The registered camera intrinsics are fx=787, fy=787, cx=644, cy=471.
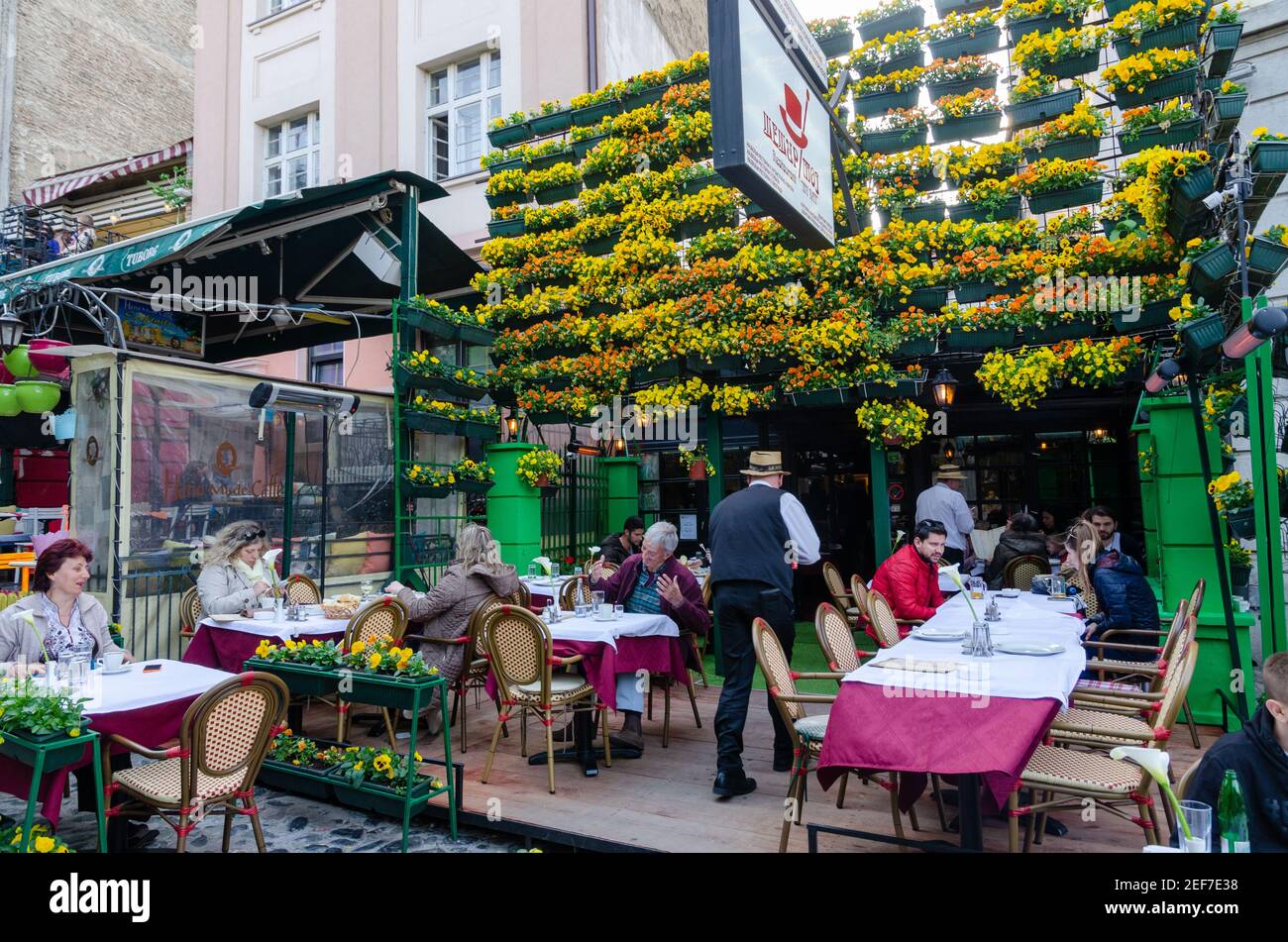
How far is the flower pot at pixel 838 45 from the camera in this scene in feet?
29.5

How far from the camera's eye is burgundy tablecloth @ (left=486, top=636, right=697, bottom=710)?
16.5 feet

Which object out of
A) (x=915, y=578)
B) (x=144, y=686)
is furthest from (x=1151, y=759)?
(x=915, y=578)

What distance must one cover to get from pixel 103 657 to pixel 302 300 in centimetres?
909

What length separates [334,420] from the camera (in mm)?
9055

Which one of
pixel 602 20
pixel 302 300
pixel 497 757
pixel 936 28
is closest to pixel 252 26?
pixel 302 300

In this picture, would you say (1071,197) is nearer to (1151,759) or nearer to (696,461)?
(696,461)

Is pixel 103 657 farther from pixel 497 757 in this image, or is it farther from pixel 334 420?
pixel 334 420

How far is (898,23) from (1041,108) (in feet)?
6.31

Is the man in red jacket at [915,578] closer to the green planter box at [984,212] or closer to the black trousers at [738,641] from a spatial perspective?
the black trousers at [738,641]

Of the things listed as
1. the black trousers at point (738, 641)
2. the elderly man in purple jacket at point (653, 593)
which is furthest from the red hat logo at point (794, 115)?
the black trousers at point (738, 641)

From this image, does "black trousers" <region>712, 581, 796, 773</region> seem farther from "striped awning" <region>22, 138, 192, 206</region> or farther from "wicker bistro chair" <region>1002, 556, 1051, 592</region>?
"striped awning" <region>22, 138, 192, 206</region>

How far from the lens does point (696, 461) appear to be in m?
9.59

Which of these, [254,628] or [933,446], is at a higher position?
[933,446]
